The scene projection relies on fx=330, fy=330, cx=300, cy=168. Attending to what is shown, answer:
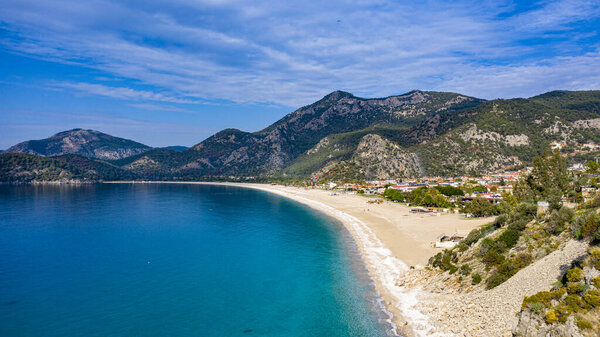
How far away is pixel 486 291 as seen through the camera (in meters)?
24.8

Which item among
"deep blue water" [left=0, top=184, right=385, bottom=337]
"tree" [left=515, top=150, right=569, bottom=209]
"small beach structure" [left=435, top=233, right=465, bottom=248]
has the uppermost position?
"tree" [left=515, top=150, right=569, bottom=209]

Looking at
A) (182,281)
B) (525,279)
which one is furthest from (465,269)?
(182,281)

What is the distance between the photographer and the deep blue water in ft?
90.9

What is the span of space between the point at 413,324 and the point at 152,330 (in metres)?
20.6

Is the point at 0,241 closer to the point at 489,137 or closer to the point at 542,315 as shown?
the point at 542,315

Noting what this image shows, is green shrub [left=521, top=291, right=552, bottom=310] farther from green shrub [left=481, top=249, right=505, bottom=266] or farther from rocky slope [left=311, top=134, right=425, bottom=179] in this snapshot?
rocky slope [left=311, top=134, right=425, bottom=179]

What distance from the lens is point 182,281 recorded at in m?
38.7

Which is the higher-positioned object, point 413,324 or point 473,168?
point 473,168

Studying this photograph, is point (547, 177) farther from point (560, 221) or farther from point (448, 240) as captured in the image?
point (560, 221)

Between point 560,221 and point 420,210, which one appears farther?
point 420,210

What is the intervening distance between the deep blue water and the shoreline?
6.03 feet

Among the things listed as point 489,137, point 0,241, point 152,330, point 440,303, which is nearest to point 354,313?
point 440,303

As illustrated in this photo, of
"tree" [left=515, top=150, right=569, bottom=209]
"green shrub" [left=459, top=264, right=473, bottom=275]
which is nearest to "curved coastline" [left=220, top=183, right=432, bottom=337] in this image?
"green shrub" [left=459, top=264, right=473, bottom=275]

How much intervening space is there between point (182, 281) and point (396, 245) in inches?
1209
